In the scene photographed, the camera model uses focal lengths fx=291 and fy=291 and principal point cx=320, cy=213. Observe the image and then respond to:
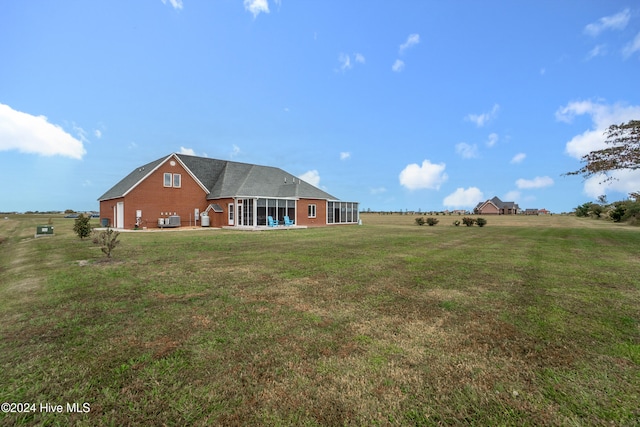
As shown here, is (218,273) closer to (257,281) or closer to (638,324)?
(257,281)

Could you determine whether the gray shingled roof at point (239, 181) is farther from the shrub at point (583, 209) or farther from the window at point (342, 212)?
the shrub at point (583, 209)

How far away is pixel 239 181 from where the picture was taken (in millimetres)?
31406

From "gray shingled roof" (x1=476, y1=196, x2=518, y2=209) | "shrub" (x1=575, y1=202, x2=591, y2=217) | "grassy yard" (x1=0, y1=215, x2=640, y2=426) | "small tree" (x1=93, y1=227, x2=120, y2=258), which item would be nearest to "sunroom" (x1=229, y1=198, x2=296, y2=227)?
"small tree" (x1=93, y1=227, x2=120, y2=258)

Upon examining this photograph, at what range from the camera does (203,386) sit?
287 cm

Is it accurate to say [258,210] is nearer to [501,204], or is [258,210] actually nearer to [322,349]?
[322,349]

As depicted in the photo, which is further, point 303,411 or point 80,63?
point 80,63

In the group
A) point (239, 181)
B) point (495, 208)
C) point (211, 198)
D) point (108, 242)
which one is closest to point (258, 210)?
point (239, 181)

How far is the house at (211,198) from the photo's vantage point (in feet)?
87.4

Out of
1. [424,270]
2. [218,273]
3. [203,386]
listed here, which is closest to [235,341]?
[203,386]

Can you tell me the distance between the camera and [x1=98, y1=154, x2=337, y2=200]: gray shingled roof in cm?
2980

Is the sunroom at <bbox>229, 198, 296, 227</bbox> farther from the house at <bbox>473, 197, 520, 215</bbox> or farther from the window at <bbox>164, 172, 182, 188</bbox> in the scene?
the house at <bbox>473, 197, 520, 215</bbox>

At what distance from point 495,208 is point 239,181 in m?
98.0

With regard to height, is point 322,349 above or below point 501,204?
below

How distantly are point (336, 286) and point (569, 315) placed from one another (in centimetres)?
410
